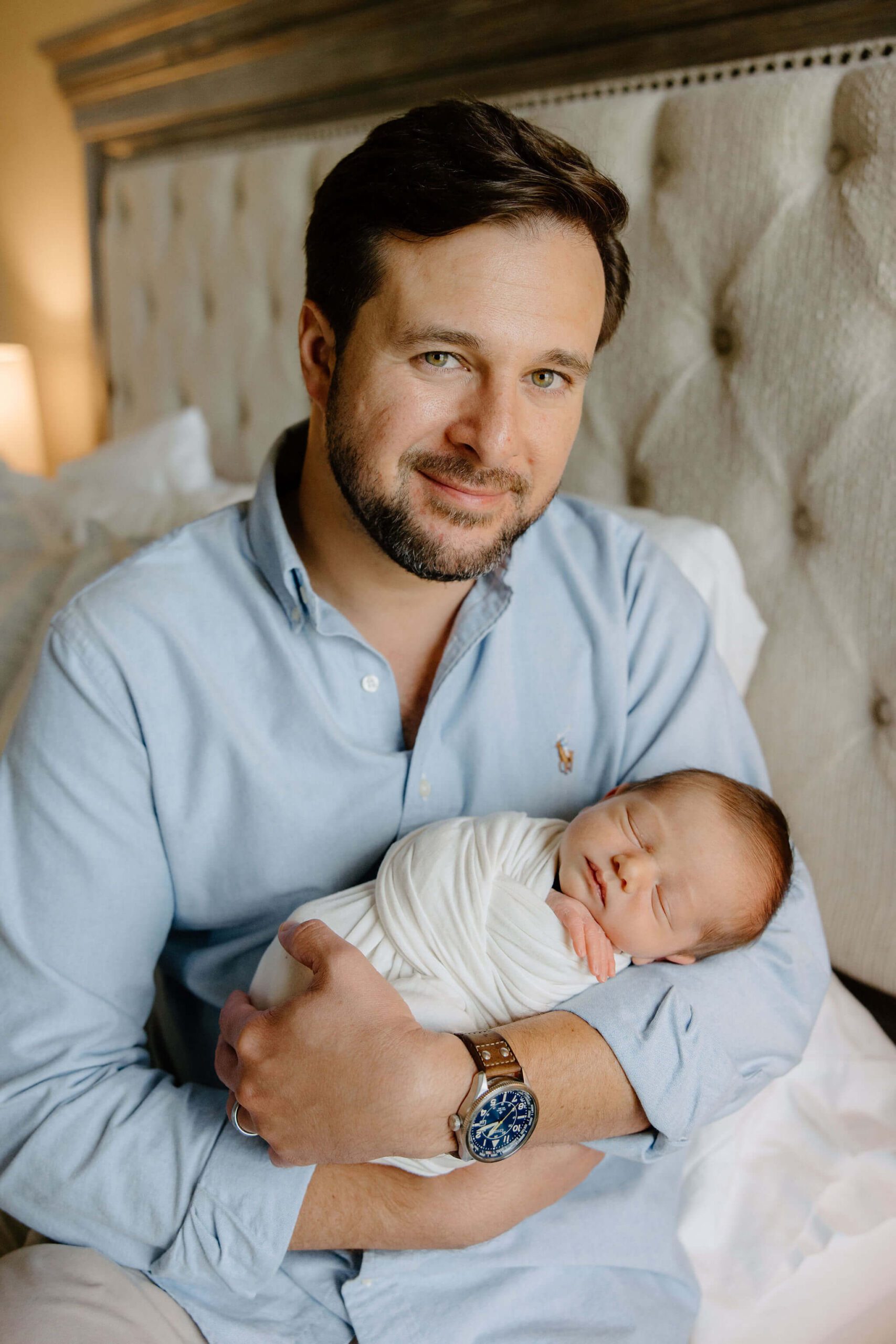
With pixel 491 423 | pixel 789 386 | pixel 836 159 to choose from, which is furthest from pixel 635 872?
pixel 836 159

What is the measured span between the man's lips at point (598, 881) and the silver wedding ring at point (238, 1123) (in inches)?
15.5

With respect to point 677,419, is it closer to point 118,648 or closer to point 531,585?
point 531,585

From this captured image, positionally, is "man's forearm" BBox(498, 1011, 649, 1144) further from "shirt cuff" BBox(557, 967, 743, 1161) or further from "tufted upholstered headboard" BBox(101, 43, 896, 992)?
"tufted upholstered headboard" BBox(101, 43, 896, 992)

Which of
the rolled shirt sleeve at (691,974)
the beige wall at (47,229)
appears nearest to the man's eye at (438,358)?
the rolled shirt sleeve at (691,974)

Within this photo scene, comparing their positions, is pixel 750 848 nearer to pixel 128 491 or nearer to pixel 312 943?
pixel 312 943

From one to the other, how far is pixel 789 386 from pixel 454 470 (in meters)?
0.55

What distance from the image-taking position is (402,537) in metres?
1.03

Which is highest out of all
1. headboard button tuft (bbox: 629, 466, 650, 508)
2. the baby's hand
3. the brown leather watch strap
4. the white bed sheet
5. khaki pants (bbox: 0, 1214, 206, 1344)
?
headboard button tuft (bbox: 629, 466, 650, 508)

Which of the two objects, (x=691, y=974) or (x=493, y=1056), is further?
(x=691, y=974)

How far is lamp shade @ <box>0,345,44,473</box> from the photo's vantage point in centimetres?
326

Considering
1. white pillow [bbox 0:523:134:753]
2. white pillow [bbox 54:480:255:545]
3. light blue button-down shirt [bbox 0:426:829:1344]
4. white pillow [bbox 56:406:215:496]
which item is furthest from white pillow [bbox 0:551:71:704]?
light blue button-down shirt [bbox 0:426:829:1344]

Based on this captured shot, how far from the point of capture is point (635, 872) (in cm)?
90

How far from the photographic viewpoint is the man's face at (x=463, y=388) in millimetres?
942

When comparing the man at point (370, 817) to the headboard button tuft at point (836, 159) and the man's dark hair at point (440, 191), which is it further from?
the headboard button tuft at point (836, 159)
